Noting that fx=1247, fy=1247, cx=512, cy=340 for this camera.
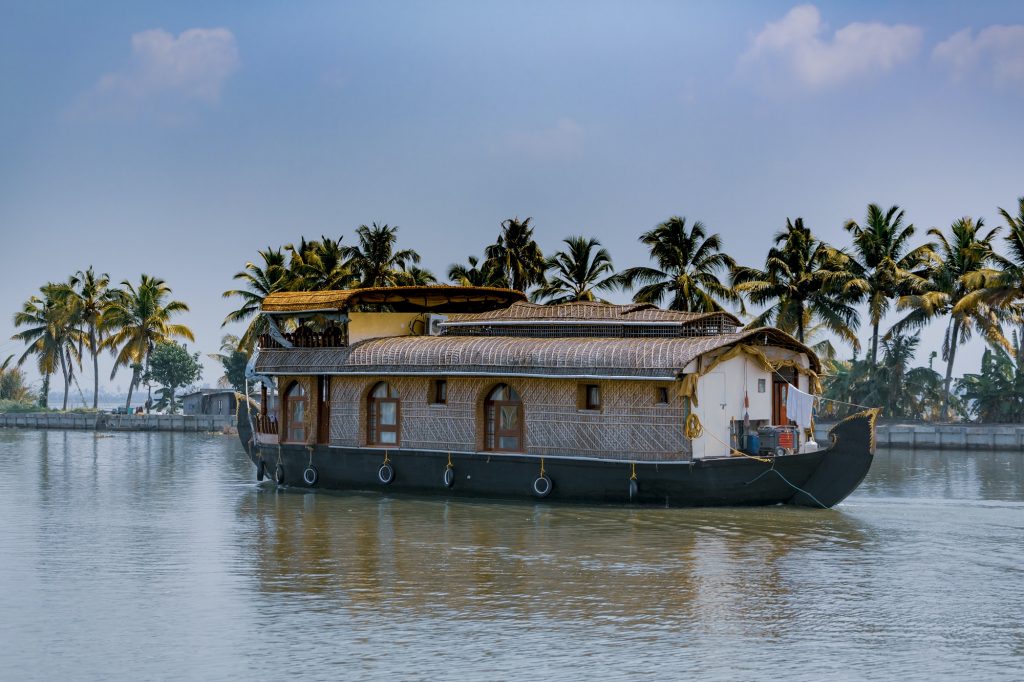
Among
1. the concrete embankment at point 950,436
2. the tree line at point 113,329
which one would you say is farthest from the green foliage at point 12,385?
the concrete embankment at point 950,436

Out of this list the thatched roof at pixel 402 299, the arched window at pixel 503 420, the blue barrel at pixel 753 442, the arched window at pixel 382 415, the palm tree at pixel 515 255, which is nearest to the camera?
the blue barrel at pixel 753 442

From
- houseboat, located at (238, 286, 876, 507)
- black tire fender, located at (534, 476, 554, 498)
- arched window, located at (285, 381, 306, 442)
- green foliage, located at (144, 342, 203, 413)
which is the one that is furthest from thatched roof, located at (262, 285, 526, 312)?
green foliage, located at (144, 342, 203, 413)

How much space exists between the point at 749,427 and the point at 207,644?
1394 cm

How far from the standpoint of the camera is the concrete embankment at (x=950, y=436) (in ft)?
151

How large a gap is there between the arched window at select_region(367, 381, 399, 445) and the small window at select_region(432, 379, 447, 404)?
3.09 ft

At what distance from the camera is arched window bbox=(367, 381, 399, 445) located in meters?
26.8

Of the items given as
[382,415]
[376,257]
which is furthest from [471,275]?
[382,415]

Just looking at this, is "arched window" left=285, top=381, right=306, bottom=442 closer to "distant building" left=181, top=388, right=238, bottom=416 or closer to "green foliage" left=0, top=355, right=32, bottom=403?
"distant building" left=181, top=388, right=238, bottom=416

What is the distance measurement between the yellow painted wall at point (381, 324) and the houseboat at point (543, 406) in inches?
1.3

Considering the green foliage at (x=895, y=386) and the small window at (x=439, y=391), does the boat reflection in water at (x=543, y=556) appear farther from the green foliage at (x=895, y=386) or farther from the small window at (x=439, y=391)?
the green foliage at (x=895, y=386)

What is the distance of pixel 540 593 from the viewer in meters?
16.3

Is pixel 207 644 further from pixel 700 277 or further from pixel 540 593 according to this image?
pixel 700 277

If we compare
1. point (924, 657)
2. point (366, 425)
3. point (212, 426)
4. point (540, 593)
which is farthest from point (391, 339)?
point (212, 426)

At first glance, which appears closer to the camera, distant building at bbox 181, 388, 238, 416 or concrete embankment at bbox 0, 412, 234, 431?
concrete embankment at bbox 0, 412, 234, 431
